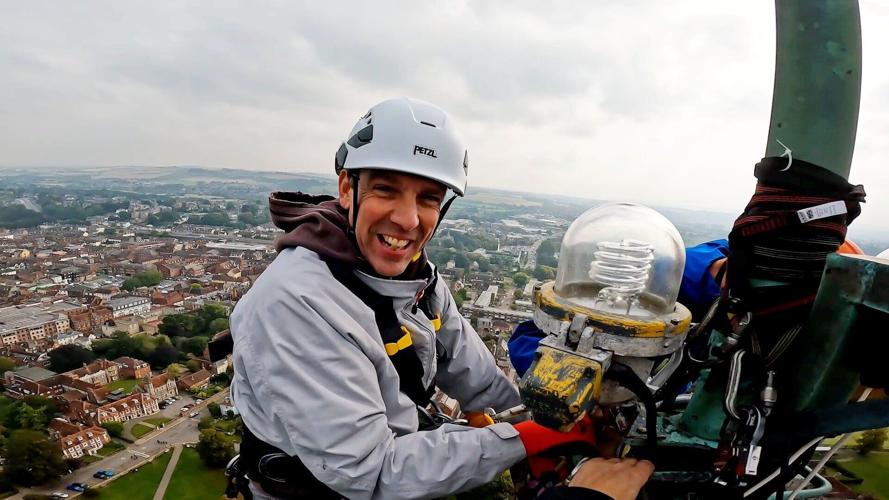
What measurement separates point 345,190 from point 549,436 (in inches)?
61.8

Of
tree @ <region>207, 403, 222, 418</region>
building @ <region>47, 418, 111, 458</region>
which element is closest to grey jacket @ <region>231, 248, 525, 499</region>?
building @ <region>47, 418, 111, 458</region>

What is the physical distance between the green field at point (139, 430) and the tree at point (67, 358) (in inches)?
502

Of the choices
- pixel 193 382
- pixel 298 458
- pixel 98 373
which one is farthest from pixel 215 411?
pixel 298 458

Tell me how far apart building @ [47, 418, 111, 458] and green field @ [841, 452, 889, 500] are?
31834 millimetres

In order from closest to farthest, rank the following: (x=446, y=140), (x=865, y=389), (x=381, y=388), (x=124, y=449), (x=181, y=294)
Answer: (x=865, y=389) → (x=381, y=388) → (x=446, y=140) → (x=124, y=449) → (x=181, y=294)

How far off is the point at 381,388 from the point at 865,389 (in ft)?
5.97

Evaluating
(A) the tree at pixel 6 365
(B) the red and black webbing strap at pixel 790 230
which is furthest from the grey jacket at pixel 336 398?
(A) the tree at pixel 6 365

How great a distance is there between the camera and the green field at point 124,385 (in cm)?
3134

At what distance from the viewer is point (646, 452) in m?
1.99

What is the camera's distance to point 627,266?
1933 millimetres

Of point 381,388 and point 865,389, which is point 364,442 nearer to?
point 381,388

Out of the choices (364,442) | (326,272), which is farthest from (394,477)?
(326,272)

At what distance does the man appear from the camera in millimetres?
1905

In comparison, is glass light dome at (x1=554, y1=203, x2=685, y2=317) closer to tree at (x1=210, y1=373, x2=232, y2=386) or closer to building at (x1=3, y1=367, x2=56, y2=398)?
tree at (x1=210, y1=373, x2=232, y2=386)
